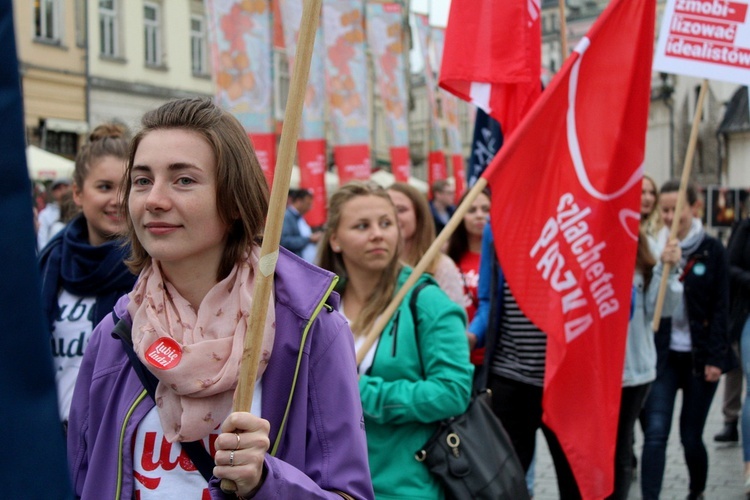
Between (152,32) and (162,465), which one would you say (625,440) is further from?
(152,32)

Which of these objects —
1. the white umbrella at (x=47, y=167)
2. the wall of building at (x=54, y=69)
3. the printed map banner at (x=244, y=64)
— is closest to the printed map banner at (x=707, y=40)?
the printed map banner at (x=244, y=64)

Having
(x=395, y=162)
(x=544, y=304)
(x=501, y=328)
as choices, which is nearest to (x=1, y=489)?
(x=544, y=304)

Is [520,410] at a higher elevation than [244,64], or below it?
below

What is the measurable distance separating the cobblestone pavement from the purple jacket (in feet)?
15.8

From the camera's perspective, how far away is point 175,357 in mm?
1954

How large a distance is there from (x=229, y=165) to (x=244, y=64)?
9.43 meters

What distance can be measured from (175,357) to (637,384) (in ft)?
12.5

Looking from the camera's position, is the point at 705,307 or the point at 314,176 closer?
the point at 705,307

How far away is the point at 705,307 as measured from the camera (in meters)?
6.37

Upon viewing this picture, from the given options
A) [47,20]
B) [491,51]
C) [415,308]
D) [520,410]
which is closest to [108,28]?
[47,20]

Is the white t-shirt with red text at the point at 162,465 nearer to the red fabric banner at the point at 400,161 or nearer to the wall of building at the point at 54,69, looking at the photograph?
the red fabric banner at the point at 400,161

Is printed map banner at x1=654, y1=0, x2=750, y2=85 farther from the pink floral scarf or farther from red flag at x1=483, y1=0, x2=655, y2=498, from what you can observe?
the pink floral scarf

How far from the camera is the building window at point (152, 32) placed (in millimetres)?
28656

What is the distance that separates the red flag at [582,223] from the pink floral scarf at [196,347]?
2328mm
